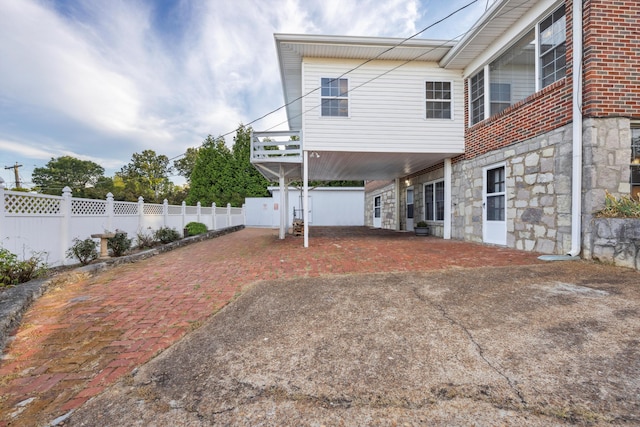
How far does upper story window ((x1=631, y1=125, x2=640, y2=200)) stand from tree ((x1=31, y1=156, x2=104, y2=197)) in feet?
155

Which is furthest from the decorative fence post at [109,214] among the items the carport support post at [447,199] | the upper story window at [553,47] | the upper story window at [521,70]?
the upper story window at [553,47]

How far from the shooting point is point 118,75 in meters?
10.2

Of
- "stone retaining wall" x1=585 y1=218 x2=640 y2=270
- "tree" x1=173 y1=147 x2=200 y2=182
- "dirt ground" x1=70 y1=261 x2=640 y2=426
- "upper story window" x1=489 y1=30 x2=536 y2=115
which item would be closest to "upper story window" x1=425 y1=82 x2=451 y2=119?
"upper story window" x1=489 y1=30 x2=536 y2=115

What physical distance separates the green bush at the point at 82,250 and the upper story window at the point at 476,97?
9.77 m

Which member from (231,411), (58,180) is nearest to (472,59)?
(231,411)

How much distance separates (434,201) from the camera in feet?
31.4

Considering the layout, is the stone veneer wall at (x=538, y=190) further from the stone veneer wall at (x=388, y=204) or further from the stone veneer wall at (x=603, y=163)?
the stone veneer wall at (x=388, y=204)

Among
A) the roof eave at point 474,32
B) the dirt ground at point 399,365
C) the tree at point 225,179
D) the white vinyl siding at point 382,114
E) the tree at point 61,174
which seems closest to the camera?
the dirt ground at point 399,365

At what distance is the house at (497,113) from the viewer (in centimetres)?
445

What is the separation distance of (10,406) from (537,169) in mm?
7577

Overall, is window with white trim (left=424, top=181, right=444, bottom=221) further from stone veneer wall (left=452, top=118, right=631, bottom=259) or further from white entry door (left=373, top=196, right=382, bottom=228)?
white entry door (left=373, top=196, right=382, bottom=228)

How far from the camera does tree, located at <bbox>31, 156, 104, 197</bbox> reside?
35469 millimetres

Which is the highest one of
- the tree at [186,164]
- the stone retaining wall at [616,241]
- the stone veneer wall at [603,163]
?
the tree at [186,164]

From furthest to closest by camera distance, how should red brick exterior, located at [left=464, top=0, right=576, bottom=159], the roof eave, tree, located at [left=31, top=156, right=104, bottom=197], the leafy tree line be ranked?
tree, located at [left=31, top=156, right=104, bottom=197], the leafy tree line, the roof eave, red brick exterior, located at [left=464, top=0, right=576, bottom=159]
